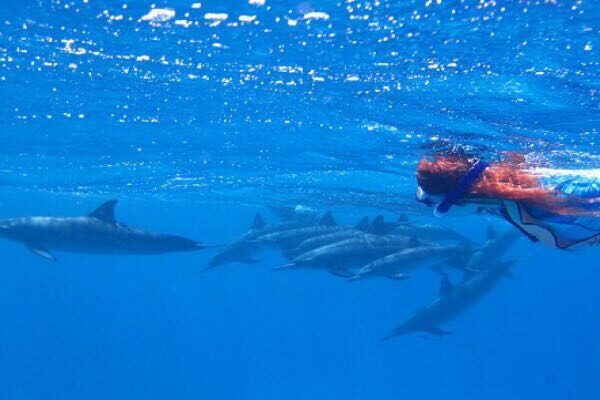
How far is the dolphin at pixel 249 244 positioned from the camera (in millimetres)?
21562

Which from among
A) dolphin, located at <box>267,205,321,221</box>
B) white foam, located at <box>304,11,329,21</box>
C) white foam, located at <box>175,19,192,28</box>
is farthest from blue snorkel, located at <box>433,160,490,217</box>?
dolphin, located at <box>267,205,321,221</box>

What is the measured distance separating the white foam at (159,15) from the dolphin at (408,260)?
33.7 ft

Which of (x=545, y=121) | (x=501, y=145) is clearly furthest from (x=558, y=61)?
(x=501, y=145)

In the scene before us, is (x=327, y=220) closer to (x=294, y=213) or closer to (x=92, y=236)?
(x=294, y=213)

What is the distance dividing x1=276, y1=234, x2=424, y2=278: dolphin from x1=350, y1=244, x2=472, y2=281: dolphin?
1.10 feet

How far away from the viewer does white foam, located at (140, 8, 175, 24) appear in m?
7.92

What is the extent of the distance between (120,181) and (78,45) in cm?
2231

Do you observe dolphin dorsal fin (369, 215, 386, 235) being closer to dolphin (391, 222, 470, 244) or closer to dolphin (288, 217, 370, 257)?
dolphin (288, 217, 370, 257)

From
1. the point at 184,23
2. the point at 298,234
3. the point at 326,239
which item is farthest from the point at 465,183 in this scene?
the point at 298,234

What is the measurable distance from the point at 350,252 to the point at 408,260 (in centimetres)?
178

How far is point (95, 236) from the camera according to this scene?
15500mm

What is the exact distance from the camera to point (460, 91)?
10.9 metres

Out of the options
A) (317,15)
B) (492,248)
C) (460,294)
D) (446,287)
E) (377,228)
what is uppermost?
(317,15)

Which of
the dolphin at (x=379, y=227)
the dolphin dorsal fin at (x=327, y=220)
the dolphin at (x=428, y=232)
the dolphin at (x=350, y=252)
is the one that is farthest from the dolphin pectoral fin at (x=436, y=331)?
the dolphin dorsal fin at (x=327, y=220)
